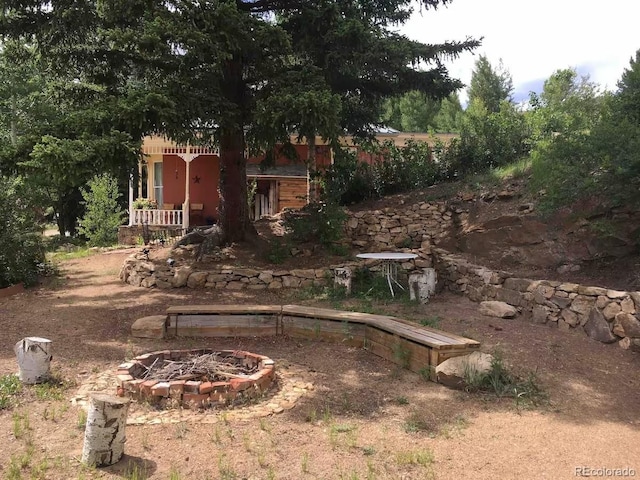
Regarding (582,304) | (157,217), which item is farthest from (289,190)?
(582,304)

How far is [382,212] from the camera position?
37.5 ft

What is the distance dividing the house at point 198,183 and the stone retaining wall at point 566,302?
10429 mm

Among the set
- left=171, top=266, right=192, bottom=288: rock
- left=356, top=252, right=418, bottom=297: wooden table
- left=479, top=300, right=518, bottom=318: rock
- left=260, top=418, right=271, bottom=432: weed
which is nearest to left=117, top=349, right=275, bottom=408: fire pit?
left=260, top=418, right=271, bottom=432: weed

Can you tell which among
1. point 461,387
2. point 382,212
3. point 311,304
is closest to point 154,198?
point 382,212

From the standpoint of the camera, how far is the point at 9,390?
14.8 ft

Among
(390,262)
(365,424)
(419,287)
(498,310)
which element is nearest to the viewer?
(365,424)

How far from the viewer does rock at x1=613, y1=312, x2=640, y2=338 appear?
18.5ft

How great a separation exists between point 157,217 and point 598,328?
50.0ft

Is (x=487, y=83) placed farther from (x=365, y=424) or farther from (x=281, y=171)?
(x=365, y=424)

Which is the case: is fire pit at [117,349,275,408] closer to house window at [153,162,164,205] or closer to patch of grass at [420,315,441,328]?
patch of grass at [420,315,441,328]

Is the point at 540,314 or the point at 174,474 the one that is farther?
the point at 540,314

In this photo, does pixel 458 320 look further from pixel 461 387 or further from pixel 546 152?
pixel 546 152

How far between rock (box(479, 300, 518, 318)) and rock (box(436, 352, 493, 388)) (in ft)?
7.58

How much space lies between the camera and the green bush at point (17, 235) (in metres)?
9.74
